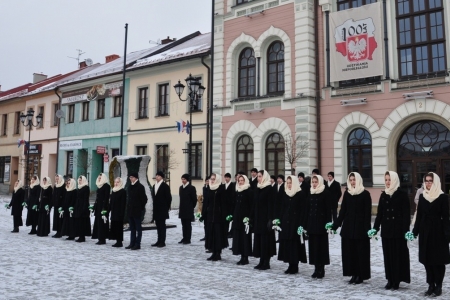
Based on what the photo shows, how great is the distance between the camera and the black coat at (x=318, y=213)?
332 inches

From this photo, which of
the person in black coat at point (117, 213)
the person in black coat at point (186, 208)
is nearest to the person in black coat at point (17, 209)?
the person in black coat at point (117, 213)

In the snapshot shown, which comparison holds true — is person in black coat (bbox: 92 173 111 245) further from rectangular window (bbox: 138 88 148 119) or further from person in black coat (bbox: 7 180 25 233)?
rectangular window (bbox: 138 88 148 119)

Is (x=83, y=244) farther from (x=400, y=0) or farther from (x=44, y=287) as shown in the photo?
(x=400, y=0)

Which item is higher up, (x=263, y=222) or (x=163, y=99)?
(x=163, y=99)

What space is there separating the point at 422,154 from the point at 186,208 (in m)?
9.70

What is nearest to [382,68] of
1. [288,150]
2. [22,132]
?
[288,150]

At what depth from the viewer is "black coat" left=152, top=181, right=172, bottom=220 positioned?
12.4m

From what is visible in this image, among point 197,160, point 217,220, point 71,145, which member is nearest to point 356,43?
point 197,160

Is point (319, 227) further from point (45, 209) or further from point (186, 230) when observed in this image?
point (45, 209)

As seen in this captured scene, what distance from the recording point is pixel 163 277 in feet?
26.8

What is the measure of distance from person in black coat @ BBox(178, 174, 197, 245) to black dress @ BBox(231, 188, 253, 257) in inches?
131

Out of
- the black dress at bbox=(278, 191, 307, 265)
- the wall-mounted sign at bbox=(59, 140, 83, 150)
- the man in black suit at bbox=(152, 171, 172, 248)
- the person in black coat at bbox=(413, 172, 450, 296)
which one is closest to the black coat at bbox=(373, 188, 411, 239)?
the person in black coat at bbox=(413, 172, 450, 296)

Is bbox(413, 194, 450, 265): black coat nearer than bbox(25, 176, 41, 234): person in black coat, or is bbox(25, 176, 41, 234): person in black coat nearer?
bbox(413, 194, 450, 265): black coat

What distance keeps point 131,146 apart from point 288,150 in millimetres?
11793
